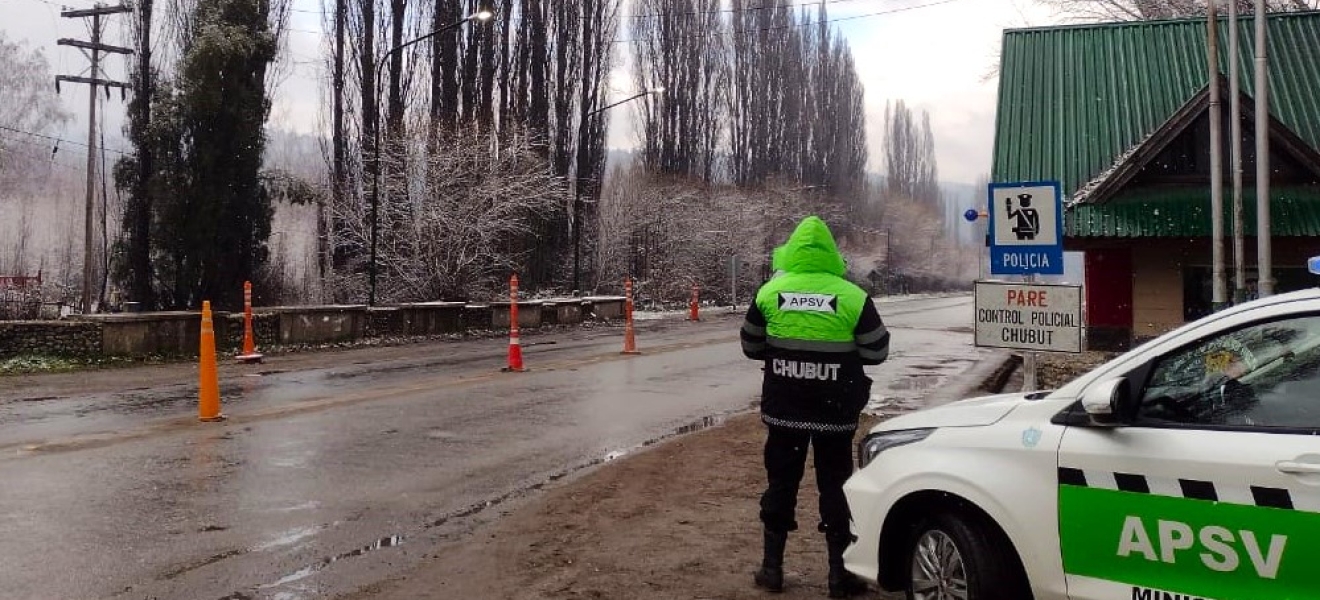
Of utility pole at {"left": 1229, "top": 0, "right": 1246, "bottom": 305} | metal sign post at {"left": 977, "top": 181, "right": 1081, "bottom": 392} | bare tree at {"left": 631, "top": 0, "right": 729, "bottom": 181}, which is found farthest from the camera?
bare tree at {"left": 631, "top": 0, "right": 729, "bottom": 181}

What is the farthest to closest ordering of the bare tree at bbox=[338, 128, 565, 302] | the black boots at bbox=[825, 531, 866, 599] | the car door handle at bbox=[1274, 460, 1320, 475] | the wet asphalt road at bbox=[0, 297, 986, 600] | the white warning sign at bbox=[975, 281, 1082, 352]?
the bare tree at bbox=[338, 128, 565, 302]
the white warning sign at bbox=[975, 281, 1082, 352]
the wet asphalt road at bbox=[0, 297, 986, 600]
the black boots at bbox=[825, 531, 866, 599]
the car door handle at bbox=[1274, 460, 1320, 475]

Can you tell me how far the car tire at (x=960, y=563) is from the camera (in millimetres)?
3838

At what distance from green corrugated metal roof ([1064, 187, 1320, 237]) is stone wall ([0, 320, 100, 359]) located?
686 inches

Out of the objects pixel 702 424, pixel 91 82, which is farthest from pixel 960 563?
pixel 91 82

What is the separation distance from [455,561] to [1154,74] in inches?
784

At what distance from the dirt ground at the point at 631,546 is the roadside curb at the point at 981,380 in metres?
5.89

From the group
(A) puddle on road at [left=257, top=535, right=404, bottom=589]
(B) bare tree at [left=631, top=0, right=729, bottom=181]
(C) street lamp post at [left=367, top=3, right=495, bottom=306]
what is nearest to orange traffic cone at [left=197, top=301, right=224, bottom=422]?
(A) puddle on road at [left=257, top=535, right=404, bottom=589]

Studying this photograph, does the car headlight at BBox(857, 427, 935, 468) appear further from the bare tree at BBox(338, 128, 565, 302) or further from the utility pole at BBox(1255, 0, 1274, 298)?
the bare tree at BBox(338, 128, 565, 302)

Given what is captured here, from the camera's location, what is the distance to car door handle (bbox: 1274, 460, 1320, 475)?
9.88 feet

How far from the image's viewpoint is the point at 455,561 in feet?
18.4

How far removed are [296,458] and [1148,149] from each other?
49.9ft

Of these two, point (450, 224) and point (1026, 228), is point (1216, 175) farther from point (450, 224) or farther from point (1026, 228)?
point (450, 224)

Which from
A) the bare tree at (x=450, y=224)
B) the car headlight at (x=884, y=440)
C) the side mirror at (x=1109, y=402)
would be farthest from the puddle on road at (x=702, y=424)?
the bare tree at (x=450, y=224)

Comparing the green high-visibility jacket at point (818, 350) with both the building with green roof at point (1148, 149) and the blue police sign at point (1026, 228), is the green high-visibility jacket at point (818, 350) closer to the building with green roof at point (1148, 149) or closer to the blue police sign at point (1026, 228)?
the blue police sign at point (1026, 228)
